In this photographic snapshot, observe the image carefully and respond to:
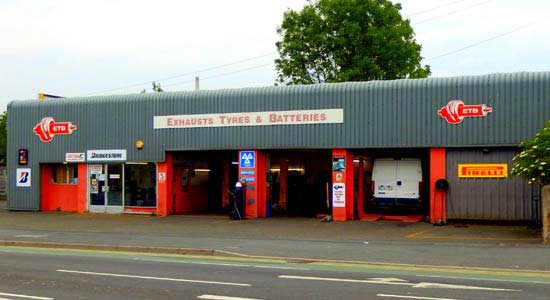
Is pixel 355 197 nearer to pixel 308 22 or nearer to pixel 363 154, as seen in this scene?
pixel 363 154

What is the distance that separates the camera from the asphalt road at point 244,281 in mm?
10203

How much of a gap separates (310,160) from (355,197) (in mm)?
6782

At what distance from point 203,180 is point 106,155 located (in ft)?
15.2

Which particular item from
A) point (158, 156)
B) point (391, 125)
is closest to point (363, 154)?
point (391, 125)

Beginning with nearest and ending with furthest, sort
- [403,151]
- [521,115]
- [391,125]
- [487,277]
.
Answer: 1. [487,277]
2. [521,115]
3. [391,125]
4. [403,151]

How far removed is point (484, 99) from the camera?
75.6 feet

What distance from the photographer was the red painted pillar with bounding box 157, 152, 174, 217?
29.0 metres

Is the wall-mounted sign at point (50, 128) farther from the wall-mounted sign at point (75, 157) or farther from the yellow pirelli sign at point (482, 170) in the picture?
the yellow pirelli sign at point (482, 170)

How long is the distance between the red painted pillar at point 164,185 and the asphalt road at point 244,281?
13651mm

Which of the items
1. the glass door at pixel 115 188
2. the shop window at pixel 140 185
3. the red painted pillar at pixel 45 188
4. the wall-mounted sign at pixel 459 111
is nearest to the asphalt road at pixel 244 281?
the wall-mounted sign at pixel 459 111

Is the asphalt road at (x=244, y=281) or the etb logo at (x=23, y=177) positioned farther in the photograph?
the etb logo at (x=23, y=177)

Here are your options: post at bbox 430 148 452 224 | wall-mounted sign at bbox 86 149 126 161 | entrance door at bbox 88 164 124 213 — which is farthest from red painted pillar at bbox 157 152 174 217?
post at bbox 430 148 452 224

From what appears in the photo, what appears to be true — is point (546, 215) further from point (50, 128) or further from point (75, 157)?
point (50, 128)

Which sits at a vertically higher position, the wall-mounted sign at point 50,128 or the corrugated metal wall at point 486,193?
the wall-mounted sign at point 50,128
